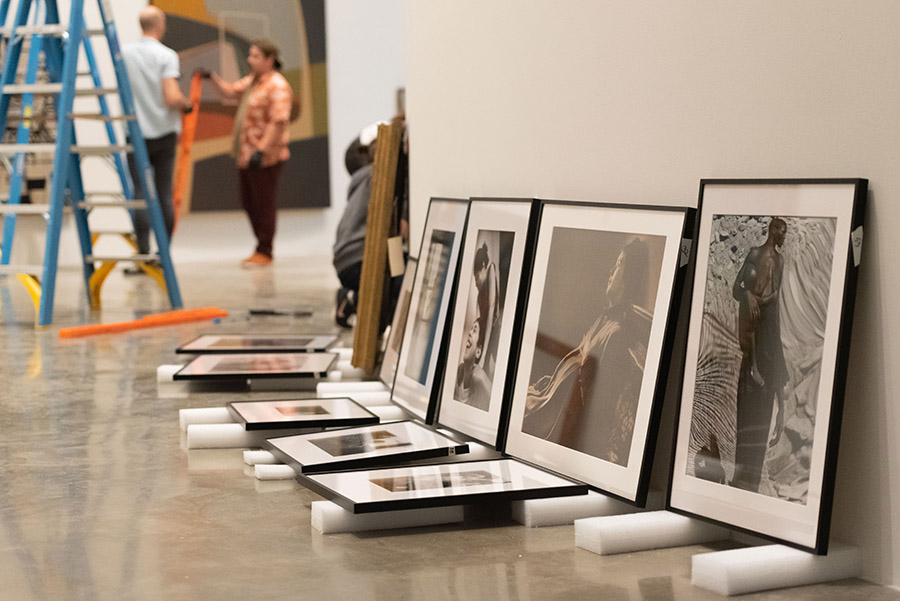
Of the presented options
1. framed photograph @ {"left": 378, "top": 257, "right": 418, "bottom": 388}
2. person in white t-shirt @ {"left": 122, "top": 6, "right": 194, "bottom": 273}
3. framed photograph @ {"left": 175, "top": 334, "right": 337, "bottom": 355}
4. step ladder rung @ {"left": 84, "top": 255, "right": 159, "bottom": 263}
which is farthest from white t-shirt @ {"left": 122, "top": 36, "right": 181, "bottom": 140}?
framed photograph @ {"left": 378, "top": 257, "right": 418, "bottom": 388}

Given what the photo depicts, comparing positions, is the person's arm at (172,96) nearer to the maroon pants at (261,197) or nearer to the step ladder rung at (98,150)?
the step ladder rung at (98,150)

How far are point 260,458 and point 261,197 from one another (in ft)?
20.9

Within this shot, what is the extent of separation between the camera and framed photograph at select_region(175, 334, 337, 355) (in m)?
3.75

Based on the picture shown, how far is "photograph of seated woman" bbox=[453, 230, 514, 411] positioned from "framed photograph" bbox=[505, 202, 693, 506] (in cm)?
13

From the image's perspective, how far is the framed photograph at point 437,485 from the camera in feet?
6.09

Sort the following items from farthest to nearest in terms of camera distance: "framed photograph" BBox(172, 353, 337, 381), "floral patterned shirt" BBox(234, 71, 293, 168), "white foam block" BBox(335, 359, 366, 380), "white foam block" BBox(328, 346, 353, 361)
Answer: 1. "floral patterned shirt" BBox(234, 71, 293, 168)
2. "white foam block" BBox(328, 346, 353, 361)
3. "white foam block" BBox(335, 359, 366, 380)
4. "framed photograph" BBox(172, 353, 337, 381)

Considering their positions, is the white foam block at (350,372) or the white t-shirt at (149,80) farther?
the white t-shirt at (149,80)

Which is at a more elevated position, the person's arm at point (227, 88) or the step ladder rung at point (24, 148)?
the person's arm at point (227, 88)

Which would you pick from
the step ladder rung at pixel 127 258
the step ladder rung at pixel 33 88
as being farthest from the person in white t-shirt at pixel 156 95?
the step ladder rung at pixel 33 88

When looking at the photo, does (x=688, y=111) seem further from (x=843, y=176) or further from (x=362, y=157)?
(x=362, y=157)

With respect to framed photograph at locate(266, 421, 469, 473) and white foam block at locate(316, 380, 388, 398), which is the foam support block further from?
white foam block at locate(316, 380, 388, 398)

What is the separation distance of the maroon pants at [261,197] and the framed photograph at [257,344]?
4.58 m

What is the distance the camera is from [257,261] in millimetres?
8688

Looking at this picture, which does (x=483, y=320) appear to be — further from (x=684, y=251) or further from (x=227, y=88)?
(x=227, y=88)
